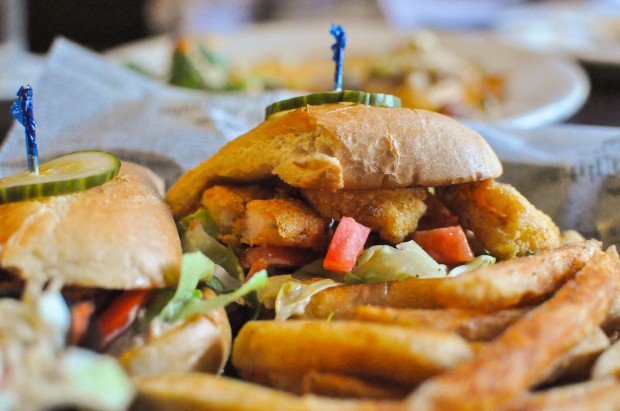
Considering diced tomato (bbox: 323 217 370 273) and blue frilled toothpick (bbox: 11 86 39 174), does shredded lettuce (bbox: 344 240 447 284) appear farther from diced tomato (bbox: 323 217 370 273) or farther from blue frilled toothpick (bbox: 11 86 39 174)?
blue frilled toothpick (bbox: 11 86 39 174)

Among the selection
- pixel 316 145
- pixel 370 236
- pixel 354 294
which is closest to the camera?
pixel 354 294

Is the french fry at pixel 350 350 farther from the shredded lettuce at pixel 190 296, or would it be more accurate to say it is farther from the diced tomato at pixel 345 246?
the diced tomato at pixel 345 246

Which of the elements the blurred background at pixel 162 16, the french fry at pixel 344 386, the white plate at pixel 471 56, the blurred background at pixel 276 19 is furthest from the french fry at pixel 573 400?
the blurred background at pixel 162 16

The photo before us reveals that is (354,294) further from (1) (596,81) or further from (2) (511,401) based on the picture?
(1) (596,81)

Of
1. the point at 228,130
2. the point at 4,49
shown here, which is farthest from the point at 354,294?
the point at 4,49

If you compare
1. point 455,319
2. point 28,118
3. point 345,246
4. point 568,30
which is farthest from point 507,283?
point 568,30

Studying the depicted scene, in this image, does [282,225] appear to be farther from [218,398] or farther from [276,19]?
[276,19]
